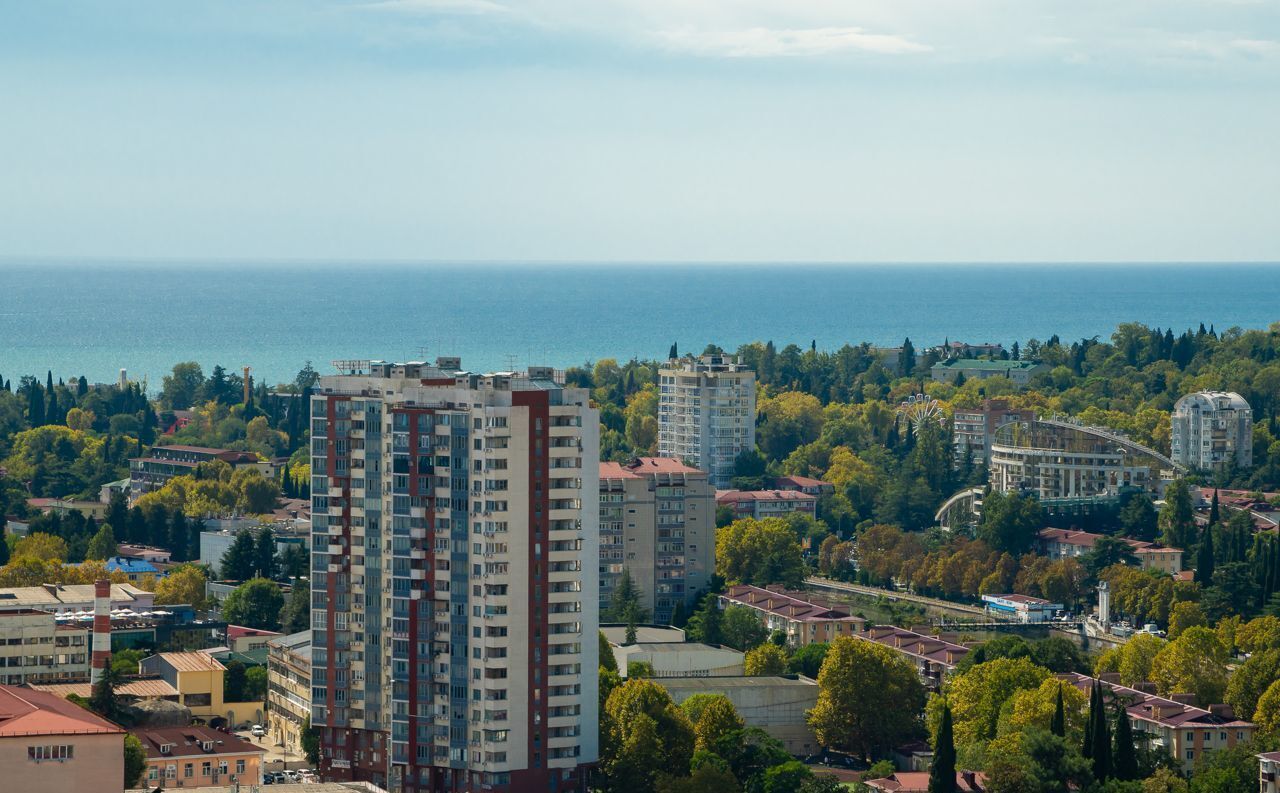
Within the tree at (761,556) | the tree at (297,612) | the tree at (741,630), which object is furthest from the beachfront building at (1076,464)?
the tree at (297,612)

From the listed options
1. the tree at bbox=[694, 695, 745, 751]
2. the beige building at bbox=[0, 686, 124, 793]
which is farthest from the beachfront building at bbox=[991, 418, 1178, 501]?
the beige building at bbox=[0, 686, 124, 793]

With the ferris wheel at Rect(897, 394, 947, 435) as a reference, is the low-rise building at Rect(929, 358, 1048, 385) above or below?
above

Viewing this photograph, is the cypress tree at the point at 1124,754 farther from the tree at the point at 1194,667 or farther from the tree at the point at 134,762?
the tree at the point at 134,762

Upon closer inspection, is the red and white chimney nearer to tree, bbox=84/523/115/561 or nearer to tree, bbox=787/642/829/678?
tree, bbox=787/642/829/678

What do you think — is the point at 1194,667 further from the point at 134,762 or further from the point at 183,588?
the point at 183,588

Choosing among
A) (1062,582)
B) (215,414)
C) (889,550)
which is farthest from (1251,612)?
(215,414)
